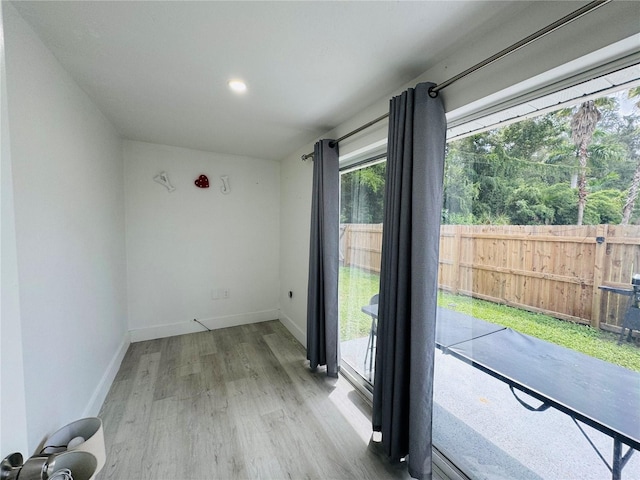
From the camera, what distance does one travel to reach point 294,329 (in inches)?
125

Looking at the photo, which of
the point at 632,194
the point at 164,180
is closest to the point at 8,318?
the point at 632,194

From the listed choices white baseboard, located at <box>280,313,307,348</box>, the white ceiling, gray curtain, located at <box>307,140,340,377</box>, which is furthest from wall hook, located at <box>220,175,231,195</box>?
white baseboard, located at <box>280,313,307,348</box>

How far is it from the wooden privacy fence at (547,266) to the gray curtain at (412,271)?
8.7 inches

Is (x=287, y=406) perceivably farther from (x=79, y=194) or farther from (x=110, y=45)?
(x=110, y=45)

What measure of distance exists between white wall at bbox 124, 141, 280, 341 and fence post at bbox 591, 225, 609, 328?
314 cm

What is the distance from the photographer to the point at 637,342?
87 cm

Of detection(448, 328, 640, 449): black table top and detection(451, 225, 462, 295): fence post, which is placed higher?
detection(451, 225, 462, 295): fence post

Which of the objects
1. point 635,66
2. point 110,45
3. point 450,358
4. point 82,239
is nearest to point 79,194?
point 82,239

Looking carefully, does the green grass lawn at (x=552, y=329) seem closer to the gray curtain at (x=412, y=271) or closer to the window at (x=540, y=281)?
the window at (x=540, y=281)

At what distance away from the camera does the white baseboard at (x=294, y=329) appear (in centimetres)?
294

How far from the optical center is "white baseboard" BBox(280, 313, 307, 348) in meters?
2.94

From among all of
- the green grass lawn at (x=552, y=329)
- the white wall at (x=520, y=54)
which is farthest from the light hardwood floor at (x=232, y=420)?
the white wall at (x=520, y=54)

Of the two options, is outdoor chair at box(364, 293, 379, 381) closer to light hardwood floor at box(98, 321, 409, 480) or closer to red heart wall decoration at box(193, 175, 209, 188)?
light hardwood floor at box(98, 321, 409, 480)

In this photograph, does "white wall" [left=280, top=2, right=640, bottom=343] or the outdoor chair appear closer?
"white wall" [left=280, top=2, right=640, bottom=343]
